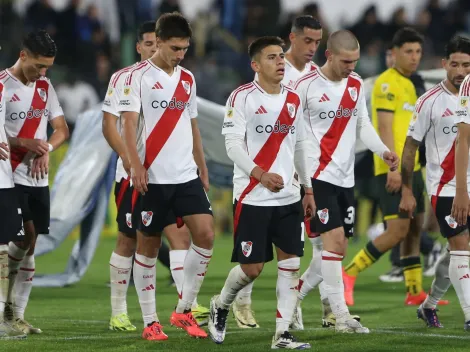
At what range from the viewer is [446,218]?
8.14 metres

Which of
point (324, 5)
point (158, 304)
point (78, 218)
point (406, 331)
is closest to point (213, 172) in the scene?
point (78, 218)

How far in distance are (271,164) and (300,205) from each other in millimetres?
331

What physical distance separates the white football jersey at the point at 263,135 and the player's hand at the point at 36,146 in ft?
4.85

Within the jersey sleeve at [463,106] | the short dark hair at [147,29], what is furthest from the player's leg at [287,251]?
the short dark hair at [147,29]

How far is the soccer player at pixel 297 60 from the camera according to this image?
8.84 metres

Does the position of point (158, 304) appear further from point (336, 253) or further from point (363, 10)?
point (363, 10)

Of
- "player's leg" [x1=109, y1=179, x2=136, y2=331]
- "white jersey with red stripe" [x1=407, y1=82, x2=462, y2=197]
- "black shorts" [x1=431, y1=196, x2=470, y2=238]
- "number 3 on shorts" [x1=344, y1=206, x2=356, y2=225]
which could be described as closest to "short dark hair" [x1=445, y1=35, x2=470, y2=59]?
"white jersey with red stripe" [x1=407, y1=82, x2=462, y2=197]

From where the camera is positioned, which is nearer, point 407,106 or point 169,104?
point 169,104

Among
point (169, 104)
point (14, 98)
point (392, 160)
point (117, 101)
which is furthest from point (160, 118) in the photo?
point (392, 160)

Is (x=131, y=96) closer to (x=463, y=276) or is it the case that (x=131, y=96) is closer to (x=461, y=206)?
(x=461, y=206)

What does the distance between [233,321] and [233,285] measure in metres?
1.60

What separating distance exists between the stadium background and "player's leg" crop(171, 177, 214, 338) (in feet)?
34.5

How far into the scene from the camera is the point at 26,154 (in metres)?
8.42

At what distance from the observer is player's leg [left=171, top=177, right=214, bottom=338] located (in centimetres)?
791
